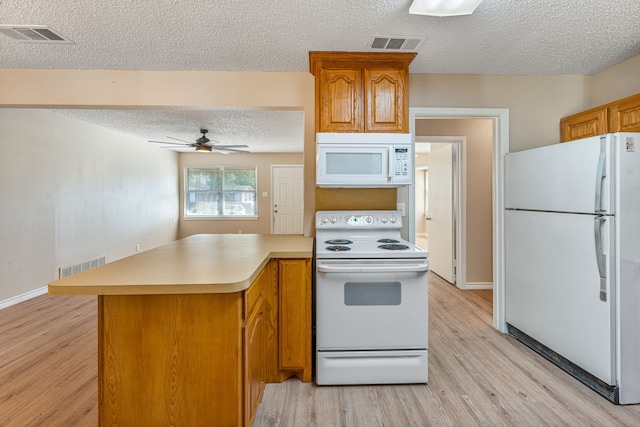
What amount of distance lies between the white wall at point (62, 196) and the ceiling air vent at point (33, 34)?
74.4 inches

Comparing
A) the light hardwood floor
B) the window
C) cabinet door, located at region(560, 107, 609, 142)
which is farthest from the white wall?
cabinet door, located at region(560, 107, 609, 142)

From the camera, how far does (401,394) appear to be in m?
2.06

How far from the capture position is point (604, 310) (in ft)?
6.52

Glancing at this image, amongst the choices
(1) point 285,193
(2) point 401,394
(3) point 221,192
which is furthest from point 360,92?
(3) point 221,192

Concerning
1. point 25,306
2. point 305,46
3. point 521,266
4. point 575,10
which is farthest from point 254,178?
point 575,10

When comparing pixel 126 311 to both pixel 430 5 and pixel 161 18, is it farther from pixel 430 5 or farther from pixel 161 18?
pixel 430 5

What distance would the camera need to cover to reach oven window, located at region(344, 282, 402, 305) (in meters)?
2.10

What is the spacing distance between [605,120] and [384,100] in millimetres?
1639

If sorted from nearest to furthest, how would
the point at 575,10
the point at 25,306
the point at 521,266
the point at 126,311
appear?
the point at 126,311
the point at 575,10
the point at 521,266
the point at 25,306

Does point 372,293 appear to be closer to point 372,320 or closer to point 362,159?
point 372,320

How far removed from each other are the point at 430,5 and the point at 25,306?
471 cm

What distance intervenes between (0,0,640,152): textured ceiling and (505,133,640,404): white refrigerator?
0.77 m

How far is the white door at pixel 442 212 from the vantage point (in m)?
4.52

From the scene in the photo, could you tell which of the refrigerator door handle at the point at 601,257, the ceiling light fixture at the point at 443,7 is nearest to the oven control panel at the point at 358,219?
the refrigerator door handle at the point at 601,257
